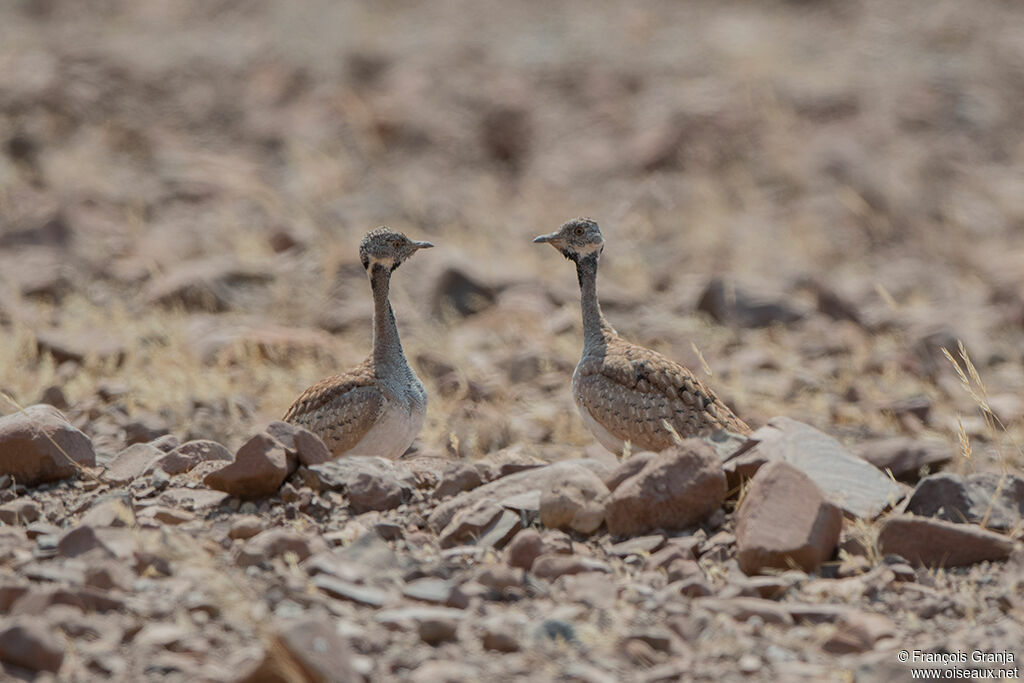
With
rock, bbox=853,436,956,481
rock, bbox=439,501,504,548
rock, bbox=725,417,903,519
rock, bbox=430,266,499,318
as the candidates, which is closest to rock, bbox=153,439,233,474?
rock, bbox=439,501,504,548

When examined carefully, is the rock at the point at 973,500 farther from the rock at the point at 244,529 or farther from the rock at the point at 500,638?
the rock at the point at 244,529

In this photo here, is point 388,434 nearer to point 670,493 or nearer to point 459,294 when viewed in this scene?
point 670,493

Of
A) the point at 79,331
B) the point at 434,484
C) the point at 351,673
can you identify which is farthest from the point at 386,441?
the point at 79,331

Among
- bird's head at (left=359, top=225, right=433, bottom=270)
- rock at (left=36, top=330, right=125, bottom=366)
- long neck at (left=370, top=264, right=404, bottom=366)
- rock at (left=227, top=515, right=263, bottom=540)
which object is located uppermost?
bird's head at (left=359, top=225, right=433, bottom=270)

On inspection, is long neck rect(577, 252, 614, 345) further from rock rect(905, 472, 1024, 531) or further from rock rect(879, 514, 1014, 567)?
rock rect(879, 514, 1014, 567)

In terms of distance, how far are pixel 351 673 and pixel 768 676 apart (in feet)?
4.38

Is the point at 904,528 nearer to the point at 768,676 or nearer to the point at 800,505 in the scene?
the point at 800,505

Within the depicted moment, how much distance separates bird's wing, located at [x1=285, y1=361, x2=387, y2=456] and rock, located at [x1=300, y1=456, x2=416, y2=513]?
85 centimetres

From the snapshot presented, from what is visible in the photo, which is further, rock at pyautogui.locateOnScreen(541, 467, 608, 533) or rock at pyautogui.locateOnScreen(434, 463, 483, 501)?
rock at pyautogui.locateOnScreen(434, 463, 483, 501)

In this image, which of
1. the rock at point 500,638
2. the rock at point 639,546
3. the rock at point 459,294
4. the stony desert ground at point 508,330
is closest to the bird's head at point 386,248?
the stony desert ground at point 508,330

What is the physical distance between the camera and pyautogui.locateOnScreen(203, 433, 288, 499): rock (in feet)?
17.8

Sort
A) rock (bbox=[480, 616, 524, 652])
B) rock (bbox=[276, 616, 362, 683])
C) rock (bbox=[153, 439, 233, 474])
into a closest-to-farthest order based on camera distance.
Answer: rock (bbox=[276, 616, 362, 683]), rock (bbox=[480, 616, 524, 652]), rock (bbox=[153, 439, 233, 474])

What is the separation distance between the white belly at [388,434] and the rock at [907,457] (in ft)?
8.64

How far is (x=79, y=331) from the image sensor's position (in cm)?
1054
